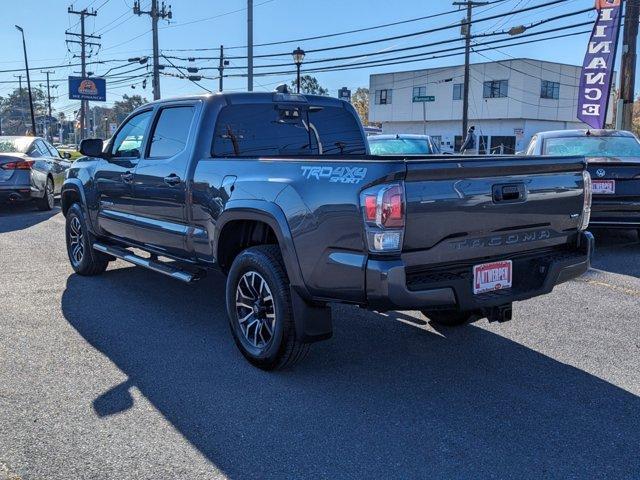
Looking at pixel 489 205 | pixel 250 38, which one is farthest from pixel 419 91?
pixel 489 205

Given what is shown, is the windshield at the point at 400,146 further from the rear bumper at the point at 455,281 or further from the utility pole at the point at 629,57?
the rear bumper at the point at 455,281

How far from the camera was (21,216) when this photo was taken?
12.7 m

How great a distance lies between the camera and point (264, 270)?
402cm

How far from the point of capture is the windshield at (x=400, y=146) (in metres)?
11.7

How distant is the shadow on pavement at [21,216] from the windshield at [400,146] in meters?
6.69

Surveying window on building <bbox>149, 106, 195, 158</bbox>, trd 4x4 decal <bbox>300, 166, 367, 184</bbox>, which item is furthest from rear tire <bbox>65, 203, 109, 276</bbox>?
trd 4x4 decal <bbox>300, 166, 367, 184</bbox>

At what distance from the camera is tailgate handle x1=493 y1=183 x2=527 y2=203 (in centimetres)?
365

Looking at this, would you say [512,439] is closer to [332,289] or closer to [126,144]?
[332,289]

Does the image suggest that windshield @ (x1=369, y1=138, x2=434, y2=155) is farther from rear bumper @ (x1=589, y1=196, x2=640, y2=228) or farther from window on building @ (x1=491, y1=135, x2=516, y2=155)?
window on building @ (x1=491, y1=135, x2=516, y2=155)

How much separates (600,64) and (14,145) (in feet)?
45.2

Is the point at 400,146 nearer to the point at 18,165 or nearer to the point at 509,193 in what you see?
the point at 18,165

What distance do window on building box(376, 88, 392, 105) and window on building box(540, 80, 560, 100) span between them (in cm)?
1412

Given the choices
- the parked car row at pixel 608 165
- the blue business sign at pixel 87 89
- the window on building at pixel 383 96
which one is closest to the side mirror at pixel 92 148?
the parked car row at pixel 608 165

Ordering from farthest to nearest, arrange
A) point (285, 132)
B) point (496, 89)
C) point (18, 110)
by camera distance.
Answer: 1. point (18, 110)
2. point (496, 89)
3. point (285, 132)
